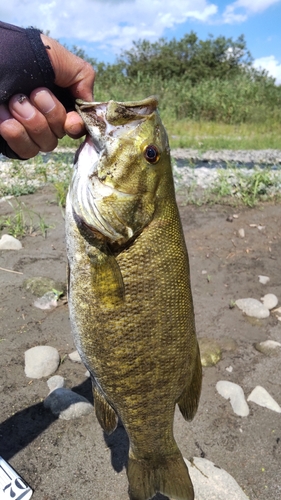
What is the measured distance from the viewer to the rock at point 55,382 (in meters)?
3.50

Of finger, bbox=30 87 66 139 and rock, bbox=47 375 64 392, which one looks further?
rock, bbox=47 375 64 392

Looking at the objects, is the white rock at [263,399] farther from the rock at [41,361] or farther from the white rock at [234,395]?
the rock at [41,361]

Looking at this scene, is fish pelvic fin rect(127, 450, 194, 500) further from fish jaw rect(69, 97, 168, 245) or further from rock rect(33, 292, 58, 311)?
rock rect(33, 292, 58, 311)

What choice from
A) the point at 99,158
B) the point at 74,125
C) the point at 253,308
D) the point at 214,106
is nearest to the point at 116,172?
the point at 99,158

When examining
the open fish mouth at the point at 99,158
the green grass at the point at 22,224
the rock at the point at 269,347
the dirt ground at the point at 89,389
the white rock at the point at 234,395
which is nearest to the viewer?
the open fish mouth at the point at 99,158

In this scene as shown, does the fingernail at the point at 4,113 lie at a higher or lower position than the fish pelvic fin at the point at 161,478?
higher

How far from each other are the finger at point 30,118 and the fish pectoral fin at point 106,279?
1.83 feet

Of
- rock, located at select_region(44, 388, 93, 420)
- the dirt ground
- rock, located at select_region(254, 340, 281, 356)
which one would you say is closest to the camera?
the dirt ground

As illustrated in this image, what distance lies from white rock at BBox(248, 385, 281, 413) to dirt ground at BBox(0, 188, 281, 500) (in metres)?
0.05

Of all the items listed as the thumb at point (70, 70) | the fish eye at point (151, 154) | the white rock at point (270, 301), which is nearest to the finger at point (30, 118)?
the thumb at point (70, 70)

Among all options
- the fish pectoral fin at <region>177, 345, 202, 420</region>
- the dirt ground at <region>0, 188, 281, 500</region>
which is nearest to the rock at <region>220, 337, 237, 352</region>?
the dirt ground at <region>0, 188, 281, 500</region>

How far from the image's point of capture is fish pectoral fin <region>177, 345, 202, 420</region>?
6.72 ft

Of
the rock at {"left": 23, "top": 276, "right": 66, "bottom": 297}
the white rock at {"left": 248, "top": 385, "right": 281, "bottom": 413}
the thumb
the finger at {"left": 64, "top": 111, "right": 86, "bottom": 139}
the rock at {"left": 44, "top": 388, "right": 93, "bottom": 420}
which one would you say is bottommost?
the white rock at {"left": 248, "top": 385, "right": 281, "bottom": 413}

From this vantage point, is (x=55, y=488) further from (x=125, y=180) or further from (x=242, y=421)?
(x=125, y=180)
